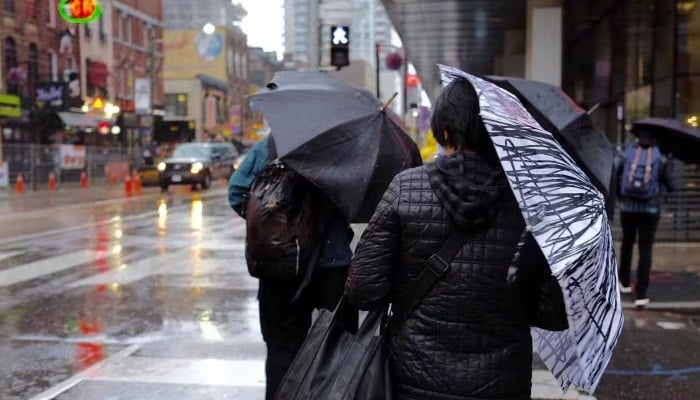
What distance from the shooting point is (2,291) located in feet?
27.6

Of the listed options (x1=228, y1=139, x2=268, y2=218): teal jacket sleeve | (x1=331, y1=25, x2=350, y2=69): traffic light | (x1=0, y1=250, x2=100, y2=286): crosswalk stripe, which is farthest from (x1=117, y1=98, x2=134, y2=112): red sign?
(x1=228, y1=139, x2=268, y2=218): teal jacket sleeve

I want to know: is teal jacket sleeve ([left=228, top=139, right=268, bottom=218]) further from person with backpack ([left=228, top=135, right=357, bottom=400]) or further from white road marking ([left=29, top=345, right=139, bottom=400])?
white road marking ([left=29, top=345, right=139, bottom=400])

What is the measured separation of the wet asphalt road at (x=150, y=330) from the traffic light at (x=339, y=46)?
21.9 ft

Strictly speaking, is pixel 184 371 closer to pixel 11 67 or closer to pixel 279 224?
pixel 279 224

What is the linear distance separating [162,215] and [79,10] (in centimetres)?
763

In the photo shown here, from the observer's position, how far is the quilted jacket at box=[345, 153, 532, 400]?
7.59 feet

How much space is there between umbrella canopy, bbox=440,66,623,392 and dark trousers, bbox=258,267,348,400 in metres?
1.53

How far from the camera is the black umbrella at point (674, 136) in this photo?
690cm

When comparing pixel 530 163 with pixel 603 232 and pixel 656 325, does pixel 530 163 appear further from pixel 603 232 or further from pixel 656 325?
pixel 656 325

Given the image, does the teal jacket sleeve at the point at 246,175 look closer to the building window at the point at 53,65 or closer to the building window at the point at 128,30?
Answer: the building window at the point at 53,65

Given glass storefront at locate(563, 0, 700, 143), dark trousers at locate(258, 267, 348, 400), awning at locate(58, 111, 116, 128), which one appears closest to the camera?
dark trousers at locate(258, 267, 348, 400)

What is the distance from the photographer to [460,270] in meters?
2.32

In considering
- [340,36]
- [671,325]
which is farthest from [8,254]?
[340,36]

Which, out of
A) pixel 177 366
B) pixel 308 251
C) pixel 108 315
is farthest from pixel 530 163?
pixel 108 315
